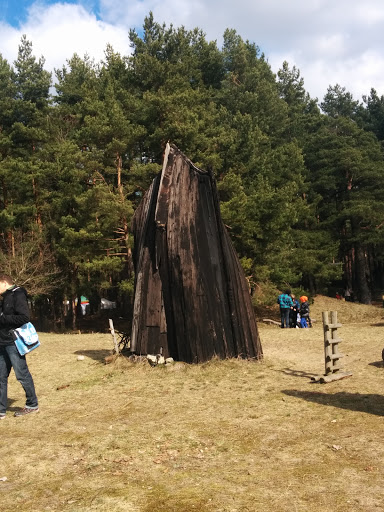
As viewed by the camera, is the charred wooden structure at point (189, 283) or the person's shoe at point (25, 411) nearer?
the person's shoe at point (25, 411)

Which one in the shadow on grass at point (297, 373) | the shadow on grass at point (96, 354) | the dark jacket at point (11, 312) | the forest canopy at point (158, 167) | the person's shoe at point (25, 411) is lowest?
the shadow on grass at point (297, 373)

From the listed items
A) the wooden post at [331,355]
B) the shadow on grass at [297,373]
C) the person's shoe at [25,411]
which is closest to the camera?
the person's shoe at [25,411]

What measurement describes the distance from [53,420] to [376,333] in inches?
449

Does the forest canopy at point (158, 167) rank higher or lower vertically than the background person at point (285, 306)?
higher

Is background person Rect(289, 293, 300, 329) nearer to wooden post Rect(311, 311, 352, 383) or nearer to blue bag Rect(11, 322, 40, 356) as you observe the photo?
wooden post Rect(311, 311, 352, 383)

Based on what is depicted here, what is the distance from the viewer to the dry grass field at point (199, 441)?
424 centimetres

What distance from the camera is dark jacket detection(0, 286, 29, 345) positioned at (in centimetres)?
694

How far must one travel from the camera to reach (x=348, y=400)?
7336 mm

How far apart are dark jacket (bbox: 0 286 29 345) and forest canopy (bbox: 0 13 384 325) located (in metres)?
17.8

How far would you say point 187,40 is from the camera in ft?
126

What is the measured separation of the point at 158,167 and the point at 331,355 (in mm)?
20344

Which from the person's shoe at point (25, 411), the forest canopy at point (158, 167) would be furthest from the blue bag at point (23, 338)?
the forest canopy at point (158, 167)

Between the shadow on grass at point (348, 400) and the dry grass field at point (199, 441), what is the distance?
0.09ft

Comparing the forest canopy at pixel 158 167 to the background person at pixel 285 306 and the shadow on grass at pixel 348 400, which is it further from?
the shadow on grass at pixel 348 400
